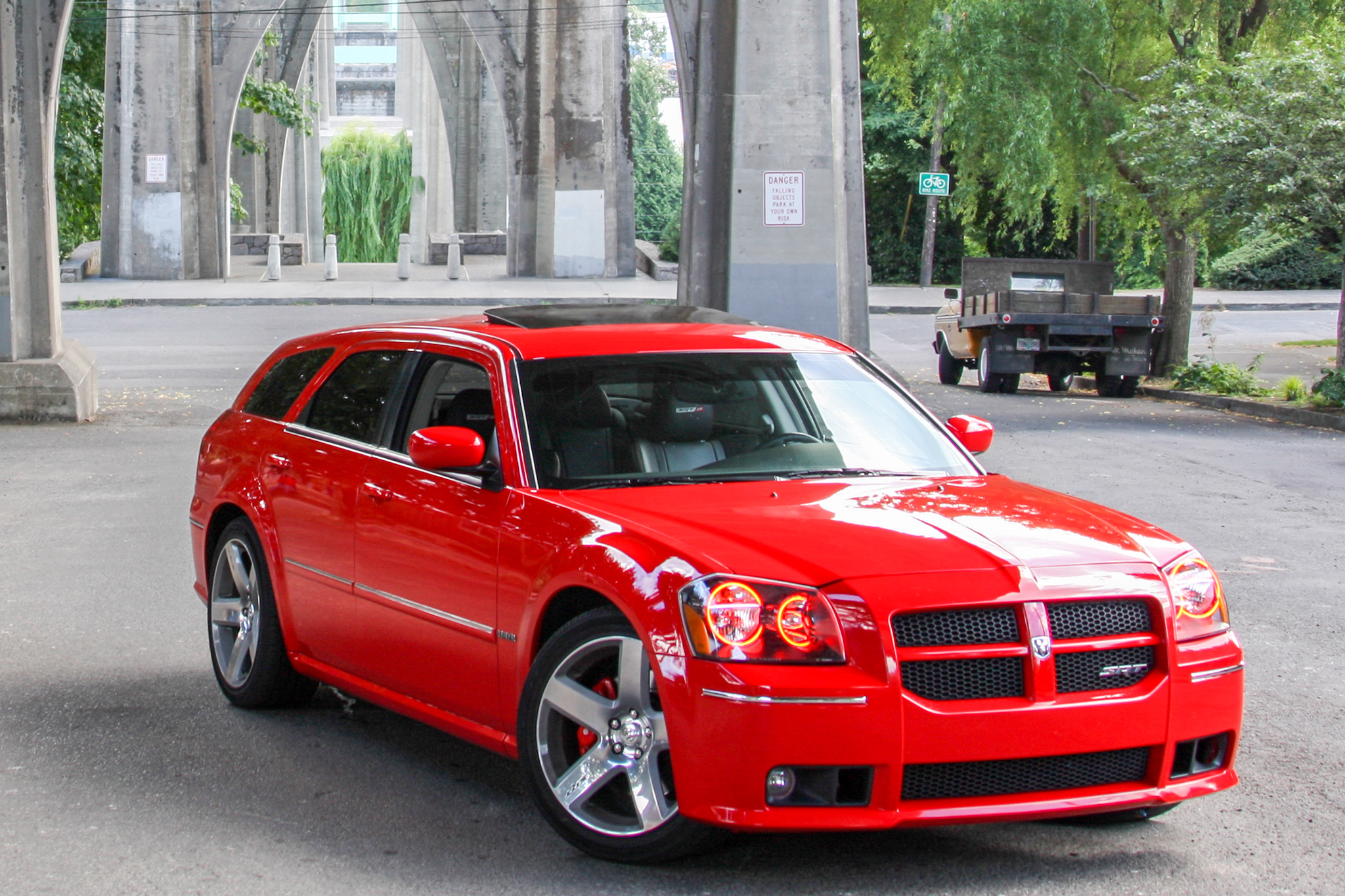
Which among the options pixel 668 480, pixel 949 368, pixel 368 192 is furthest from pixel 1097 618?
pixel 368 192

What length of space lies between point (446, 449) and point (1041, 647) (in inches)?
75.1

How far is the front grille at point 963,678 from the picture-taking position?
13.4ft

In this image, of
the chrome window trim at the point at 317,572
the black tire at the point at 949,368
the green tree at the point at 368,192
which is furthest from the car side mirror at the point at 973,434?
the green tree at the point at 368,192

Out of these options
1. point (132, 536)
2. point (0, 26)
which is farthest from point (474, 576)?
point (0, 26)

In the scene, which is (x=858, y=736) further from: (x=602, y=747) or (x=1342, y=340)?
(x=1342, y=340)

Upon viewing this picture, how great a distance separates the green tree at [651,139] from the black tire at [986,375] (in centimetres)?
6251

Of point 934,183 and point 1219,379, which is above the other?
point 934,183

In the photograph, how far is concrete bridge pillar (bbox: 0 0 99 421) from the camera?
54.3ft

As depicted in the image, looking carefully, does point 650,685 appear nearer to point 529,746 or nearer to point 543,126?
point 529,746

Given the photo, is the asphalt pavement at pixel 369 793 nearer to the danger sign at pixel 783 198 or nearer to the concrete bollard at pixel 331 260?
the danger sign at pixel 783 198

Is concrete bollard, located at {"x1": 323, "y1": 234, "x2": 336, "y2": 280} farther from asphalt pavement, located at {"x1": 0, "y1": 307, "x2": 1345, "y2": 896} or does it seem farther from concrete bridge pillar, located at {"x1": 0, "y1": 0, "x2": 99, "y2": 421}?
asphalt pavement, located at {"x1": 0, "y1": 307, "x2": 1345, "y2": 896}

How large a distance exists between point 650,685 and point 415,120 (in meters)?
76.0

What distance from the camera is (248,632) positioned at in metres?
6.39

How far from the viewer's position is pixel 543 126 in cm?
4688
